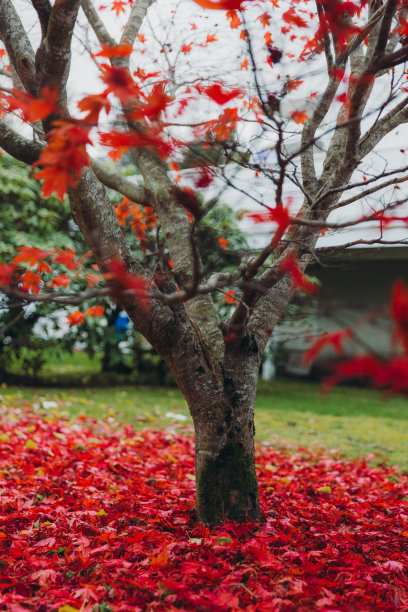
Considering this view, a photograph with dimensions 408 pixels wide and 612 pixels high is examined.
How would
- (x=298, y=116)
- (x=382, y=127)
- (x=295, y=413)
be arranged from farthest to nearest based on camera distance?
(x=295, y=413) < (x=298, y=116) < (x=382, y=127)

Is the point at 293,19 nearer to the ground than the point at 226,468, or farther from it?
farther from it

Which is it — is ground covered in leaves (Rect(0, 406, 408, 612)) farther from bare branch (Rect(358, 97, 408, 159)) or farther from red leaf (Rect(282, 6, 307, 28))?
red leaf (Rect(282, 6, 307, 28))

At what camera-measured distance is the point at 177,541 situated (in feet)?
8.39

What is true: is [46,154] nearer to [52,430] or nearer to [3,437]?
[3,437]

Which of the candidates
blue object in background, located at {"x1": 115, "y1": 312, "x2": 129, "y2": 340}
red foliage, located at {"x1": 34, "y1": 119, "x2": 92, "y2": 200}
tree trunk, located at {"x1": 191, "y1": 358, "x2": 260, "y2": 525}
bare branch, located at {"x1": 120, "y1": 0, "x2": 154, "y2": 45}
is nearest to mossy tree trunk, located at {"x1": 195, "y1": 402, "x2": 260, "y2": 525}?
tree trunk, located at {"x1": 191, "y1": 358, "x2": 260, "y2": 525}

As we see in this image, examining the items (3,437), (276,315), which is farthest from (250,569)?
(3,437)

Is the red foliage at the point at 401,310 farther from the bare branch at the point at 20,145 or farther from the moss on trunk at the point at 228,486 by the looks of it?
the bare branch at the point at 20,145

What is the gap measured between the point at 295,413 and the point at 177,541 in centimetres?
521

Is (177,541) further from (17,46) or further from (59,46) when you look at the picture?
(17,46)

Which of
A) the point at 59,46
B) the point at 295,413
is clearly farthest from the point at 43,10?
the point at 295,413

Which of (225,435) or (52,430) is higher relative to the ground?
(225,435)

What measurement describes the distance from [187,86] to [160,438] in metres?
3.41

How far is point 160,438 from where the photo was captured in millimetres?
5500

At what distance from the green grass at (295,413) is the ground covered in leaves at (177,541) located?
1.44 metres
